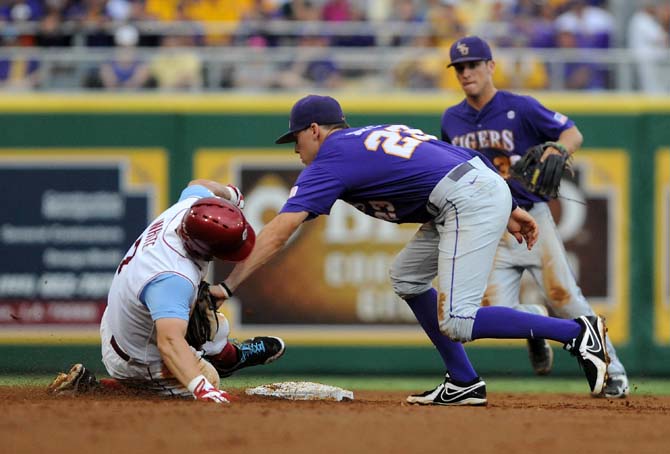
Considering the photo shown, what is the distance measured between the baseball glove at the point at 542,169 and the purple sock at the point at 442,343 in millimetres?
990

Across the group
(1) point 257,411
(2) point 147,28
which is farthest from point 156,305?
(2) point 147,28

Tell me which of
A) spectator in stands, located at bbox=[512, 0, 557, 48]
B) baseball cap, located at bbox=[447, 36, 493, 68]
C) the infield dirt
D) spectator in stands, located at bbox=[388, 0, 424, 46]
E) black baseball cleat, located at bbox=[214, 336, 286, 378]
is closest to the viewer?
the infield dirt

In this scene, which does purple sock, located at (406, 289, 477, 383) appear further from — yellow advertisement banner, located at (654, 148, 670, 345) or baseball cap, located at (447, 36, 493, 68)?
yellow advertisement banner, located at (654, 148, 670, 345)

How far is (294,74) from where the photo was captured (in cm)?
1103

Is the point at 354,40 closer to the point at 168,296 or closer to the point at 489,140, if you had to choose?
the point at 489,140

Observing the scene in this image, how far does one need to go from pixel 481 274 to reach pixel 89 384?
8.12 feet

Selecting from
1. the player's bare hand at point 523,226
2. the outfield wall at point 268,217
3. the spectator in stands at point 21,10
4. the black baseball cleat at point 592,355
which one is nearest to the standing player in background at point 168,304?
the player's bare hand at point 523,226

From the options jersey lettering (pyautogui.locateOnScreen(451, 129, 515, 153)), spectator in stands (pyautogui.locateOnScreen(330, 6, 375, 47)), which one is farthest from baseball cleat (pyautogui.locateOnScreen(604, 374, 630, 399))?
spectator in stands (pyautogui.locateOnScreen(330, 6, 375, 47))

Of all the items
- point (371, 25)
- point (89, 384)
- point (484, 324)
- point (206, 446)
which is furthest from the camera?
point (371, 25)

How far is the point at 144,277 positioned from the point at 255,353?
4.51 feet

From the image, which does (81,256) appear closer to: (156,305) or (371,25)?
Answer: (371,25)

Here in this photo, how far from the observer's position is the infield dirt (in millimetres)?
4594

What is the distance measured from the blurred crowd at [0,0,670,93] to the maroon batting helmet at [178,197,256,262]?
4.95m

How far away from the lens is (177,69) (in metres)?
10.9
